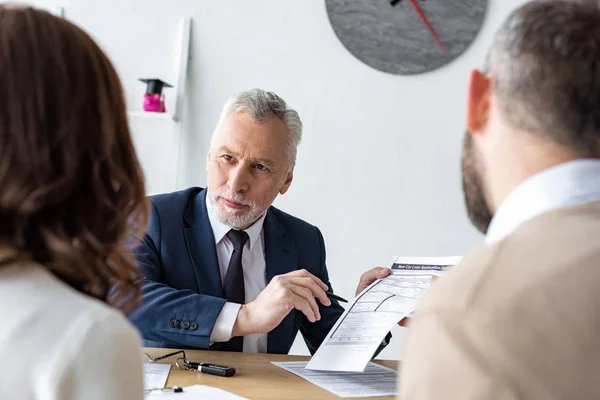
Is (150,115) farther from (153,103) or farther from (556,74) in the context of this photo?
(556,74)

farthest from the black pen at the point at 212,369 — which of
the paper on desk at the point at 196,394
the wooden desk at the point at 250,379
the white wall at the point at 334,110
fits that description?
the white wall at the point at 334,110

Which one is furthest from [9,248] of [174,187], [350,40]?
[350,40]

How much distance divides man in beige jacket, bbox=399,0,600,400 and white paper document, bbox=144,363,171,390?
2.75 ft

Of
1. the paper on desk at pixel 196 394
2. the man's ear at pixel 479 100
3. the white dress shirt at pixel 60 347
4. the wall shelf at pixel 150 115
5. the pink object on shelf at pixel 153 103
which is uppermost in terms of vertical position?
the man's ear at pixel 479 100

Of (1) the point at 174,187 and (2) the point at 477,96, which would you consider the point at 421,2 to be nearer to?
(1) the point at 174,187

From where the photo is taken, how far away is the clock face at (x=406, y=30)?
121 inches

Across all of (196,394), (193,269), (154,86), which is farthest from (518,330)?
(154,86)

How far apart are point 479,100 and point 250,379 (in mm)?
878

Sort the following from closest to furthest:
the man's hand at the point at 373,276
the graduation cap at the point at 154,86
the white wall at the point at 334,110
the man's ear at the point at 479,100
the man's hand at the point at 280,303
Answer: the man's ear at the point at 479,100 < the man's hand at the point at 280,303 < the man's hand at the point at 373,276 < the graduation cap at the point at 154,86 < the white wall at the point at 334,110

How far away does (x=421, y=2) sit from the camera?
312 cm

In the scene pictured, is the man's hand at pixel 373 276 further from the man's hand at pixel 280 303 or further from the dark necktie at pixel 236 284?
the dark necktie at pixel 236 284

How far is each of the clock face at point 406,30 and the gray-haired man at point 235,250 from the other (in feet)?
3.36

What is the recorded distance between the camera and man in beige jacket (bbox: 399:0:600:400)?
0.66 metres

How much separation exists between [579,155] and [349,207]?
2.28 m
